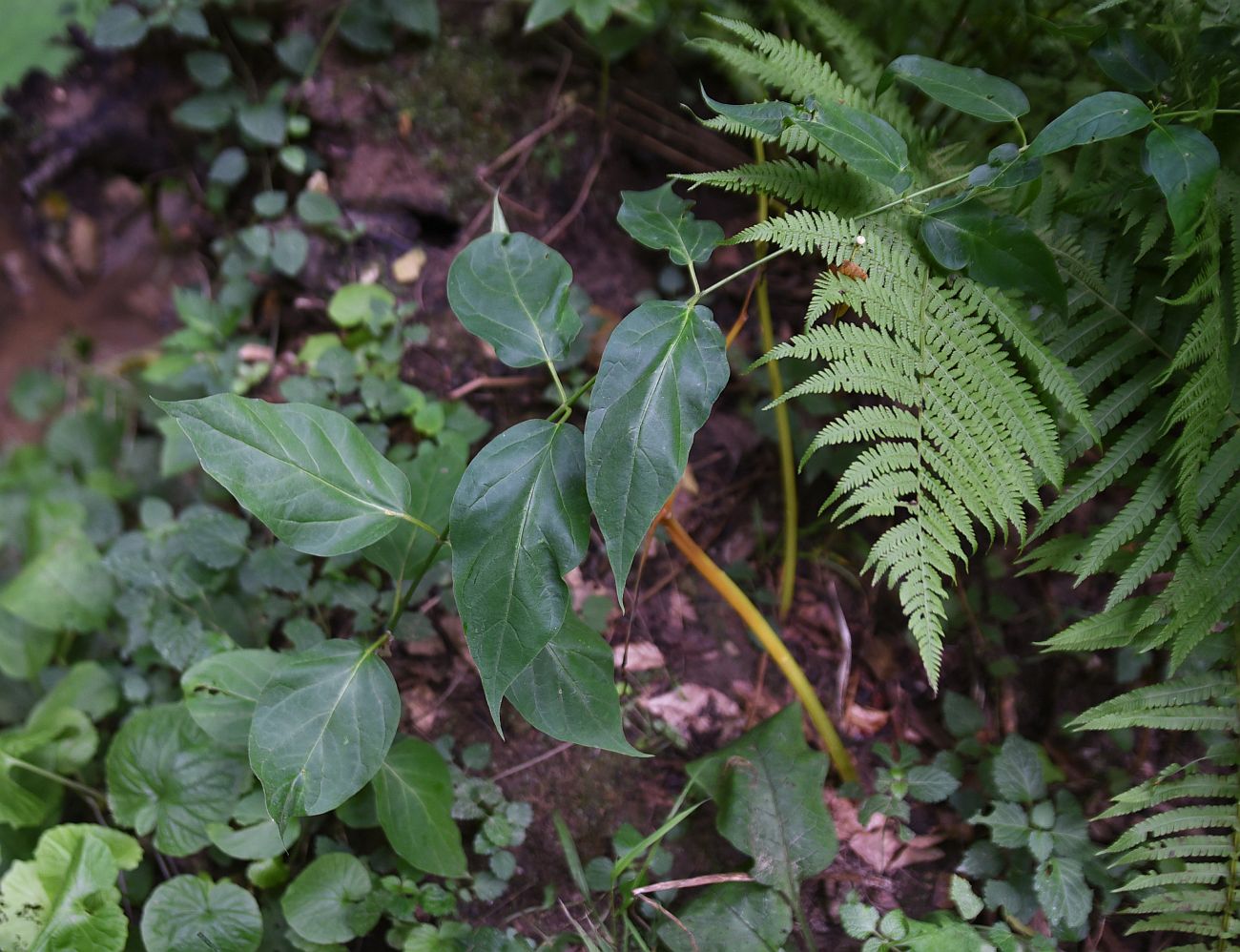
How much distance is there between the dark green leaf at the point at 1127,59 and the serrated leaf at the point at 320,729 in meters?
A: 1.88

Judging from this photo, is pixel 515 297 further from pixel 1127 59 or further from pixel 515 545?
pixel 1127 59

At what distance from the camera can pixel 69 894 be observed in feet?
5.65

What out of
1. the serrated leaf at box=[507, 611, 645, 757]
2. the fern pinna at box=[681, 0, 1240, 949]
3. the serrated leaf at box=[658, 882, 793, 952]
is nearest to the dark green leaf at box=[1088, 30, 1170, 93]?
the fern pinna at box=[681, 0, 1240, 949]

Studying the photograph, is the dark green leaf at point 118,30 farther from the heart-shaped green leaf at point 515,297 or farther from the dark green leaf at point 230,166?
the heart-shaped green leaf at point 515,297

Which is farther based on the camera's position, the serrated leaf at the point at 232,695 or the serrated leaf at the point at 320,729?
the serrated leaf at the point at 232,695

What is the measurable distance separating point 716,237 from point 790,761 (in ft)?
3.82

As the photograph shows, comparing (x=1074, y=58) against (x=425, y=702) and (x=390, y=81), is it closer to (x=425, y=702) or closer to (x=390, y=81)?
(x=390, y=81)

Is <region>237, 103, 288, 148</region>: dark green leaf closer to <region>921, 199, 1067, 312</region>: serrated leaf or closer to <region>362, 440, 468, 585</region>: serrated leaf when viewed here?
<region>362, 440, 468, 585</region>: serrated leaf

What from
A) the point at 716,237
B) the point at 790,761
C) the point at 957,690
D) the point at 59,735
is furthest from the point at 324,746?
the point at 957,690

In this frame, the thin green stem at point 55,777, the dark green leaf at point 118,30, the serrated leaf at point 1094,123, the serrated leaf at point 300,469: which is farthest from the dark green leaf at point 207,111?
the serrated leaf at point 1094,123

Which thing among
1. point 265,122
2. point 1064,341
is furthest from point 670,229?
point 265,122

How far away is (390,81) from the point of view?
2.74 meters

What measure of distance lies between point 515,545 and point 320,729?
52cm

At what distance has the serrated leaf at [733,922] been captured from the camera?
165 cm
